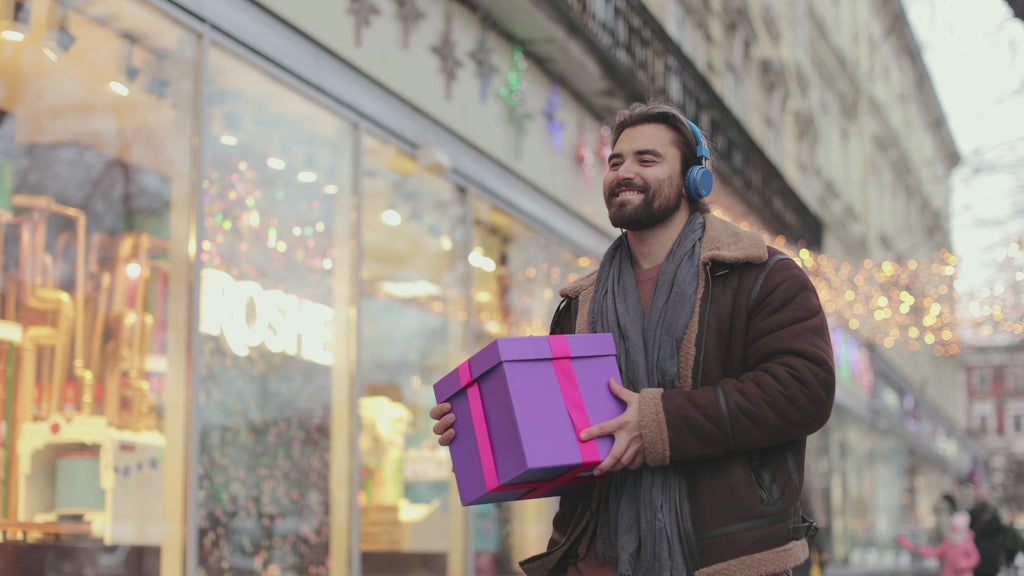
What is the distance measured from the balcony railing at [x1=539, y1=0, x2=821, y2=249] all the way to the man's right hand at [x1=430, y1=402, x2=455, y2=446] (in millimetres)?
8022

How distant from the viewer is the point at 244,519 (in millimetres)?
6727

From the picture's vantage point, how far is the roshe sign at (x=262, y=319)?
21.5ft

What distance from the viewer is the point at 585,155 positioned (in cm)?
1268

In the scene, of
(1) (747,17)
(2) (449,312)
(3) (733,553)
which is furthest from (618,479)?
(1) (747,17)

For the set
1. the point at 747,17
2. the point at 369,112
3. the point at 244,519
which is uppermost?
the point at 747,17

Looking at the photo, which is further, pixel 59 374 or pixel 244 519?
pixel 244 519

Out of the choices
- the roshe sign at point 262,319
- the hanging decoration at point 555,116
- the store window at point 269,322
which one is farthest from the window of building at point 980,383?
the roshe sign at point 262,319

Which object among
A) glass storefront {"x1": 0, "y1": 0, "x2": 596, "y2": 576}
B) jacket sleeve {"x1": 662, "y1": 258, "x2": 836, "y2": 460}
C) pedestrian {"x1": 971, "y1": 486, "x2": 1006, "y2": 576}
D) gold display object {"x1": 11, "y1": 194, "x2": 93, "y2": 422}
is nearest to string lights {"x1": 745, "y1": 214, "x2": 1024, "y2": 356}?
pedestrian {"x1": 971, "y1": 486, "x2": 1006, "y2": 576}

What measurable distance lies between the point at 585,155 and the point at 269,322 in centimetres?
613

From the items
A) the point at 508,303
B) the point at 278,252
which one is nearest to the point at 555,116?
the point at 508,303

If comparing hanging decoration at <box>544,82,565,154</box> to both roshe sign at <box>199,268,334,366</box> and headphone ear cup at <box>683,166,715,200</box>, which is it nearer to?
roshe sign at <box>199,268,334,366</box>

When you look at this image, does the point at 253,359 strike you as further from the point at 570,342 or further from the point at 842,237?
the point at 842,237

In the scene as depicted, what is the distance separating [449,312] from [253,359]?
2.85 m

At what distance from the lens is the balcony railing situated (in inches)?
476
